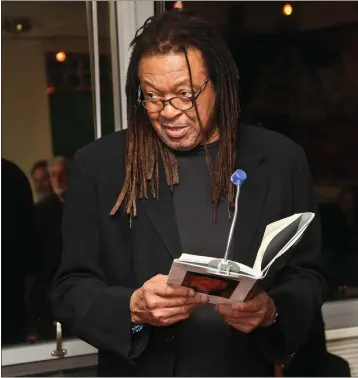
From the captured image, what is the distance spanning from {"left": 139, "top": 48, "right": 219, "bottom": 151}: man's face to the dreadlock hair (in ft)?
0.08

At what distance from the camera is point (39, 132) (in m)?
1.88

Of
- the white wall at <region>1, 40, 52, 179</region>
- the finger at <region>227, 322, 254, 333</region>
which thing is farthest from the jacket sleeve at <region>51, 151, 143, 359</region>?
the white wall at <region>1, 40, 52, 179</region>

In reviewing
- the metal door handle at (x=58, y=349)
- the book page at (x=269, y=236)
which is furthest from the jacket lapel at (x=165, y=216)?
the metal door handle at (x=58, y=349)

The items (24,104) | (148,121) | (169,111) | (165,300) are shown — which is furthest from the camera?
(24,104)

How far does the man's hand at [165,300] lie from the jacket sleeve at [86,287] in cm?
9

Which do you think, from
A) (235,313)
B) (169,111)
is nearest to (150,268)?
(235,313)

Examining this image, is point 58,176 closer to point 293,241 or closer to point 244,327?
point 244,327

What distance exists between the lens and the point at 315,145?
6.69 feet

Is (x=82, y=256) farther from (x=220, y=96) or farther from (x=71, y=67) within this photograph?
(x=71, y=67)

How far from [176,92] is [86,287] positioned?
1.41 ft

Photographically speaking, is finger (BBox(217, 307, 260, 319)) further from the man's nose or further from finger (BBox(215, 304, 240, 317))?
the man's nose

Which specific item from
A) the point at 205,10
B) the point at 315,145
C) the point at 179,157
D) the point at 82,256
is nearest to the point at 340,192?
the point at 315,145

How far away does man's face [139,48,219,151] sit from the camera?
47.4 inches

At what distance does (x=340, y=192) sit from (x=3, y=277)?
1.14 meters
